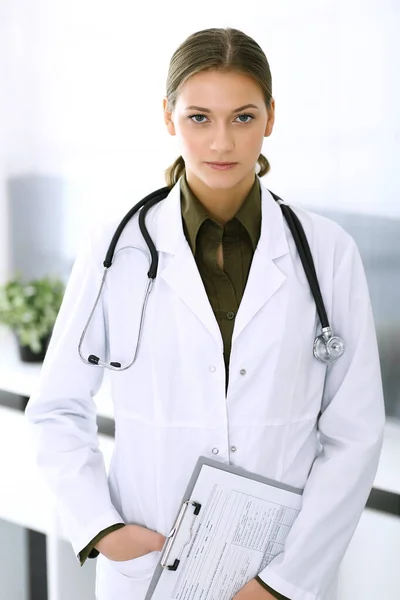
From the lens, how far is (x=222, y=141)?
44.6 inches

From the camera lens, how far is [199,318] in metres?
1.18

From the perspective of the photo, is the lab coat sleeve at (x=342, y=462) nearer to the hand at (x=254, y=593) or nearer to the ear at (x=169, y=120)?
the hand at (x=254, y=593)

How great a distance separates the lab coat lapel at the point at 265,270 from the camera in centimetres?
119

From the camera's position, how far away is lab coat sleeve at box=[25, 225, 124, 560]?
4.04 feet

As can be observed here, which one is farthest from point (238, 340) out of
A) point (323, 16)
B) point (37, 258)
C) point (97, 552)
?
point (37, 258)

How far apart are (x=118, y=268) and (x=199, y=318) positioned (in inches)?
6.5

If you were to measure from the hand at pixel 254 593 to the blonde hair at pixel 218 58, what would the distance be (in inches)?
29.3

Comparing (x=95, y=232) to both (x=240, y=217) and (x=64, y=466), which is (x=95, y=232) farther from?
(x=64, y=466)

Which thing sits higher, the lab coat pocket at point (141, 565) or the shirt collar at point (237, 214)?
the shirt collar at point (237, 214)

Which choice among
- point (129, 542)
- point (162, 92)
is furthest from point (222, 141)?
point (162, 92)

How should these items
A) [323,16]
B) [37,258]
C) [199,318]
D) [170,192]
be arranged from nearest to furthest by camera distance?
[199,318], [170,192], [323,16], [37,258]

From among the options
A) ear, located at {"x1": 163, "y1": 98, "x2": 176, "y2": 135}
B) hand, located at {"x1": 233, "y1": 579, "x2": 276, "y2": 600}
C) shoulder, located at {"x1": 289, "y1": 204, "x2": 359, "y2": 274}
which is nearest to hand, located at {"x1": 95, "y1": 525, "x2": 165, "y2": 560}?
hand, located at {"x1": 233, "y1": 579, "x2": 276, "y2": 600}

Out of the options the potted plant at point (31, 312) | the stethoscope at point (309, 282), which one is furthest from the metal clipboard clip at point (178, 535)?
the potted plant at point (31, 312)

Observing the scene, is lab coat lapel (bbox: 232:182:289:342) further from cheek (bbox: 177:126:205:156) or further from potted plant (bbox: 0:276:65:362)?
potted plant (bbox: 0:276:65:362)
